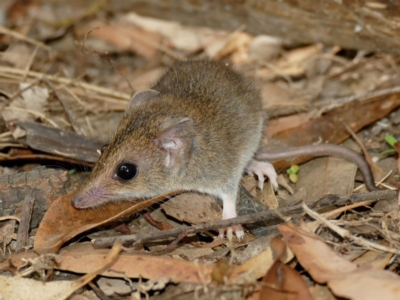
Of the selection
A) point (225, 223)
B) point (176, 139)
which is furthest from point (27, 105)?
point (225, 223)

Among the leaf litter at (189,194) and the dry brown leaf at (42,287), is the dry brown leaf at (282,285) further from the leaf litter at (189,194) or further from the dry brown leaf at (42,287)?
the dry brown leaf at (42,287)

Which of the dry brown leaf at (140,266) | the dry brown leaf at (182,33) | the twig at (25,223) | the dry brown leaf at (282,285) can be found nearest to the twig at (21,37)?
the dry brown leaf at (182,33)

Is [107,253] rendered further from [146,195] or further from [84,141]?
[84,141]

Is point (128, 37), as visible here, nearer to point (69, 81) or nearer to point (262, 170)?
point (69, 81)

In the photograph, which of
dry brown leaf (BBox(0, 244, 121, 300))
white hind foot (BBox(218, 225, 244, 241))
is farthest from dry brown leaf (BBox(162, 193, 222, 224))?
dry brown leaf (BBox(0, 244, 121, 300))

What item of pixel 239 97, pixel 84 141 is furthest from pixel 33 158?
pixel 239 97

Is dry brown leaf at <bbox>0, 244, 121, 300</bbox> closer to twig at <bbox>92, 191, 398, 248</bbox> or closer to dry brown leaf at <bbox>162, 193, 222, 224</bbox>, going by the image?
twig at <bbox>92, 191, 398, 248</bbox>
